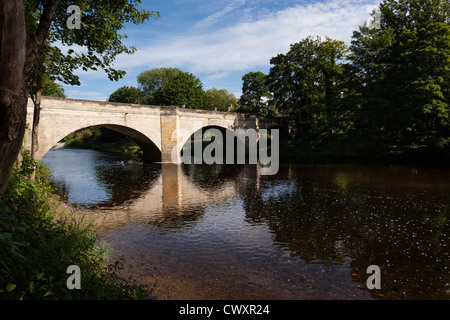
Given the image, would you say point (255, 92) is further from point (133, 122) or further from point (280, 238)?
point (280, 238)

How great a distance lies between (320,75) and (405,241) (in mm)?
35207

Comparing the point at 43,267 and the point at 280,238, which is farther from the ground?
the point at 43,267

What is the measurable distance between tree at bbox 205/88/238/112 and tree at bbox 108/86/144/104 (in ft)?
58.4

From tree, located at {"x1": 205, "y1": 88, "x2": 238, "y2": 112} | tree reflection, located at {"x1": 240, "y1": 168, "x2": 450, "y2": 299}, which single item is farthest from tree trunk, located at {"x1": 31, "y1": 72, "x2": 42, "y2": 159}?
tree, located at {"x1": 205, "y1": 88, "x2": 238, "y2": 112}

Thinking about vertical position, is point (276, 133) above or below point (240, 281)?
above

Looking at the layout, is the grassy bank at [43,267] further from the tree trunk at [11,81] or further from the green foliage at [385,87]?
the green foliage at [385,87]

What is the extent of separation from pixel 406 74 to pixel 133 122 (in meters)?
26.2

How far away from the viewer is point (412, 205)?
11.4 metres

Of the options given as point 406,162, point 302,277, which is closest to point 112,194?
point 302,277

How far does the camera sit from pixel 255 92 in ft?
155

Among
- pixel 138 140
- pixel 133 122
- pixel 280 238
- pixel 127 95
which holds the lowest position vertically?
pixel 280 238

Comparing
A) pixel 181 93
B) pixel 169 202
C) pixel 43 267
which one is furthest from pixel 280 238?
pixel 181 93

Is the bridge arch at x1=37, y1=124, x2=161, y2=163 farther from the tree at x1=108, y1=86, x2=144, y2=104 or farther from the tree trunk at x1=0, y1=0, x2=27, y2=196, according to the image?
the tree at x1=108, y1=86, x2=144, y2=104
